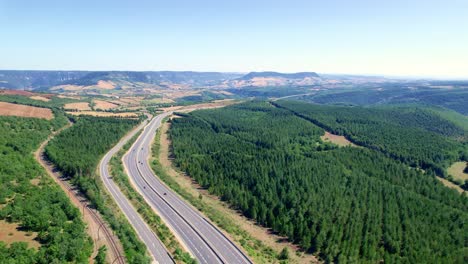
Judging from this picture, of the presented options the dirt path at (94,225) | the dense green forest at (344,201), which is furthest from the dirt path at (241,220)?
the dirt path at (94,225)

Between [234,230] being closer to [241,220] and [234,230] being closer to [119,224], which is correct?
[241,220]

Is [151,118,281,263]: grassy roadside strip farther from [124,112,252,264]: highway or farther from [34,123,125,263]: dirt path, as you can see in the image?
[34,123,125,263]: dirt path

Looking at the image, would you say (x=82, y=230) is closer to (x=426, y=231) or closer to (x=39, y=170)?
(x=39, y=170)

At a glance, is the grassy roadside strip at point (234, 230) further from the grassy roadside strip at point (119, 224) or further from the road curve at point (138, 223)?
the grassy roadside strip at point (119, 224)

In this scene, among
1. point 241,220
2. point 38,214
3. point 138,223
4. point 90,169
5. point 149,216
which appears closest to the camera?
point 38,214

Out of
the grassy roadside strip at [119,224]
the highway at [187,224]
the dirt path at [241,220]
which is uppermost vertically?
the grassy roadside strip at [119,224]

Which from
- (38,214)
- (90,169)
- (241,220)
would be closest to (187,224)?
(241,220)
